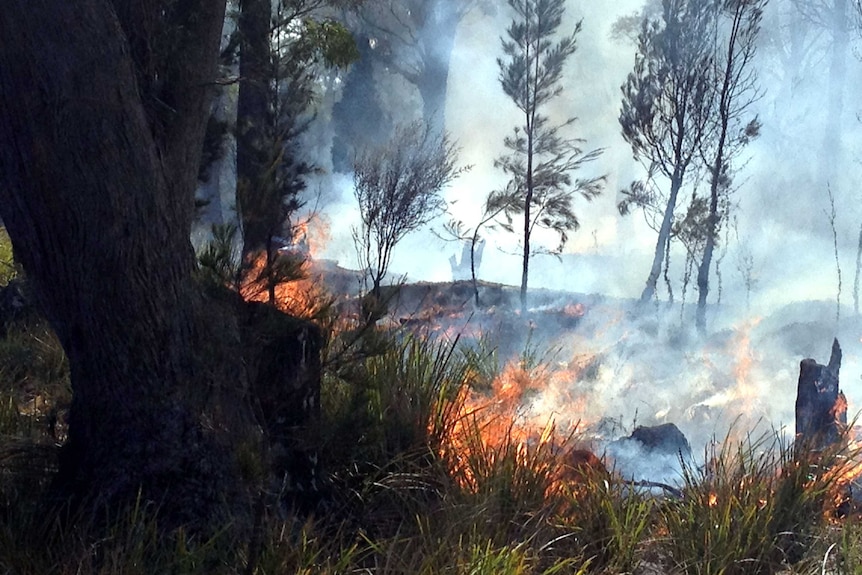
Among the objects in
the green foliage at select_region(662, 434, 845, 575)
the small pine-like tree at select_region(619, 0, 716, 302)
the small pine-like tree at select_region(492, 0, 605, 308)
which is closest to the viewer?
the green foliage at select_region(662, 434, 845, 575)

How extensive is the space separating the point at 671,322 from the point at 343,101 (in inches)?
413

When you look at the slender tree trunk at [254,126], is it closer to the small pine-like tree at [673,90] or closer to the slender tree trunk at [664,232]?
the small pine-like tree at [673,90]

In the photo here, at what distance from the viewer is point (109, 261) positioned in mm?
2389

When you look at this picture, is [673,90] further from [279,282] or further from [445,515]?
[445,515]

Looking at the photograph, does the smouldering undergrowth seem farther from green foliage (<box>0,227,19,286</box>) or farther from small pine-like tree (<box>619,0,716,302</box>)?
small pine-like tree (<box>619,0,716,302</box>)

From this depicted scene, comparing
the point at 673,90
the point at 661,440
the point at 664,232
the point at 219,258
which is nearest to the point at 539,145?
the point at 673,90

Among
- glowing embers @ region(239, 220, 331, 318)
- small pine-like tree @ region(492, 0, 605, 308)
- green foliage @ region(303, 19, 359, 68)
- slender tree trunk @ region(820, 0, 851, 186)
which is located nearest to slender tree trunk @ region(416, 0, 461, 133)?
small pine-like tree @ region(492, 0, 605, 308)

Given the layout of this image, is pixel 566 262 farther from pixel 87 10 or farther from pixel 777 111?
pixel 87 10

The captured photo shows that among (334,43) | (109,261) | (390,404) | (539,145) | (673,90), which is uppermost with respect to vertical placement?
(673,90)

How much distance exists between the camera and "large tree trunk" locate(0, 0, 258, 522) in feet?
7.70

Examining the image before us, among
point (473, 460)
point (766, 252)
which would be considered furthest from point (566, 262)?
point (473, 460)

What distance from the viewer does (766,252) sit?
57.4 feet

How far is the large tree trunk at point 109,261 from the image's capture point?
2346mm

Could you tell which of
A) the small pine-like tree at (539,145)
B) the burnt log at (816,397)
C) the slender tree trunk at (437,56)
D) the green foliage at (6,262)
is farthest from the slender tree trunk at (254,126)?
the slender tree trunk at (437,56)
